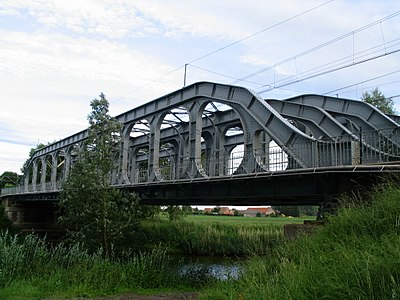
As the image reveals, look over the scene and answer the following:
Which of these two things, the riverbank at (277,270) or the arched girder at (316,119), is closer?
the riverbank at (277,270)

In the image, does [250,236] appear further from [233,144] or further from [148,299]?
[148,299]

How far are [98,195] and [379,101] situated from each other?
102 ft

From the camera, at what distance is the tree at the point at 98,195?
1853 centimetres

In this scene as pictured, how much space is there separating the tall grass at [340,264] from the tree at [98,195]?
1010 cm

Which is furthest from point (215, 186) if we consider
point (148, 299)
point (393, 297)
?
point (393, 297)

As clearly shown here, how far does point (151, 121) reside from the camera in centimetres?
2808

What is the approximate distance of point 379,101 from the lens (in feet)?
135

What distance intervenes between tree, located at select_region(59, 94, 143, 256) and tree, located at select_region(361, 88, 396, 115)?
2827 centimetres

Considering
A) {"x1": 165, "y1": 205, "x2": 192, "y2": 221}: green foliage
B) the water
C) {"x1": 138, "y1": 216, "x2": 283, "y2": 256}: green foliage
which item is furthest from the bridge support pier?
the water

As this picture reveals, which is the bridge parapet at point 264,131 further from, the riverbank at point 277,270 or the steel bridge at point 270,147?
the riverbank at point 277,270

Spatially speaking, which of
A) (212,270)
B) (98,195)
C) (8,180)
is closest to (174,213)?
(212,270)

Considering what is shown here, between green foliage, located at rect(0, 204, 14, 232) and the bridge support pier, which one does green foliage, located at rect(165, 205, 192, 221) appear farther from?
green foliage, located at rect(0, 204, 14, 232)

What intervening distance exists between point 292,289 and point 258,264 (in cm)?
262

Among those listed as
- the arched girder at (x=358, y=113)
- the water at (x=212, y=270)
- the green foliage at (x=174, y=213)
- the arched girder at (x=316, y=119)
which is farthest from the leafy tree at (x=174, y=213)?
the arched girder at (x=316, y=119)
